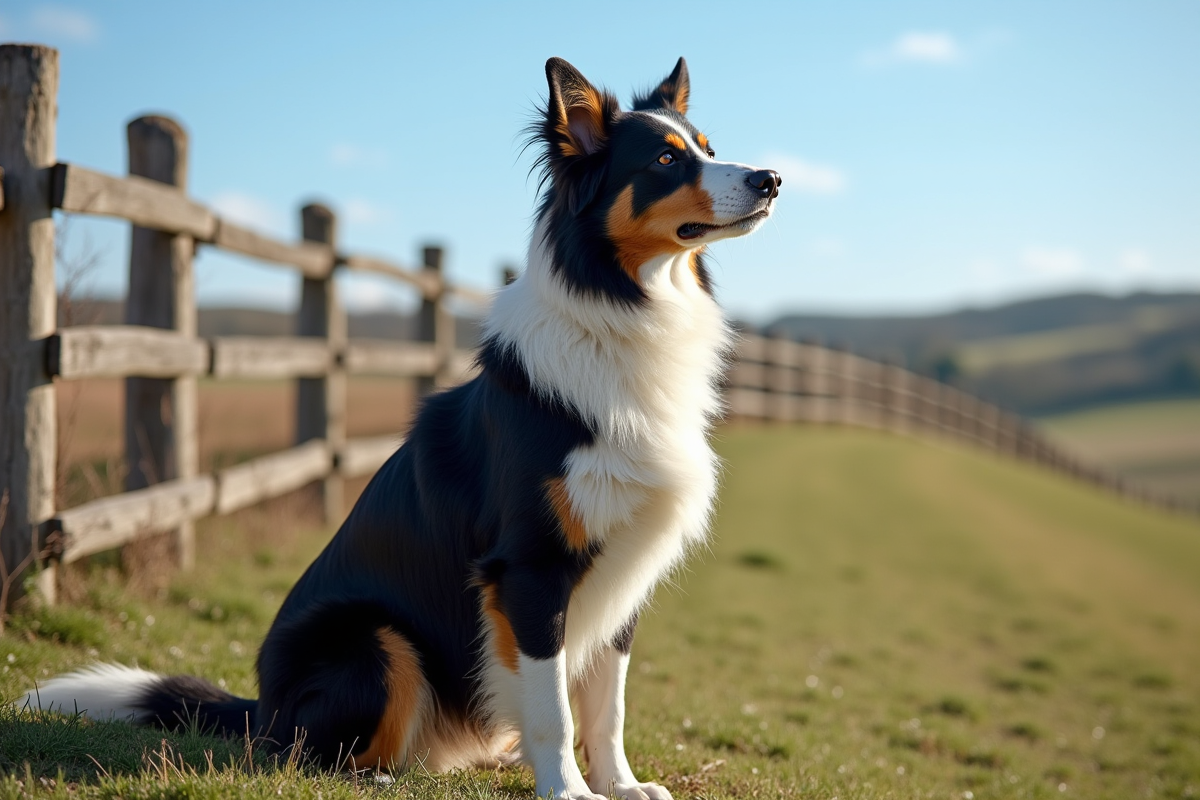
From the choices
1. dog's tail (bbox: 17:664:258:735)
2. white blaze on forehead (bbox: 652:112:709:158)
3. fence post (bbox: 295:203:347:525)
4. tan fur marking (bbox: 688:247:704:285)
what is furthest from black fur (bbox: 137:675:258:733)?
fence post (bbox: 295:203:347:525)

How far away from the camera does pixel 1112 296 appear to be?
102 meters

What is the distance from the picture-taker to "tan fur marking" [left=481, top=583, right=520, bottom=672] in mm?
3148

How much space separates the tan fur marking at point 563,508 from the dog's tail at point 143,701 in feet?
4.70

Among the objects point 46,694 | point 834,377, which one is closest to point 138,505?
point 46,694

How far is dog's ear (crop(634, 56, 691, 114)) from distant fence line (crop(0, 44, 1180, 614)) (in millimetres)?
1355

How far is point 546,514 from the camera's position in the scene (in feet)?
10.3

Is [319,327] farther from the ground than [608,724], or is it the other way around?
[319,327]

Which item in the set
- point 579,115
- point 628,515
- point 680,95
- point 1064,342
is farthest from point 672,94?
point 1064,342

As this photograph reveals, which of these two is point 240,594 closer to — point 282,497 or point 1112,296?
point 282,497

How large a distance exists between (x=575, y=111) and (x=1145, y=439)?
5977 centimetres

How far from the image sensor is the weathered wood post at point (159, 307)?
5.95 m

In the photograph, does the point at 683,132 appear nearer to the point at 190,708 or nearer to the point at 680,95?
the point at 680,95

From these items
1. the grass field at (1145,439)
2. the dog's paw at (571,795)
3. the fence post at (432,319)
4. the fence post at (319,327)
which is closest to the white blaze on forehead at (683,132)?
the dog's paw at (571,795)

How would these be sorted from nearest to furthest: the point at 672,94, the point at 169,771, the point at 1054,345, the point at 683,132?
the point at 169,771, the point at 683,132, the point at 672,94, the point at 1054,345
